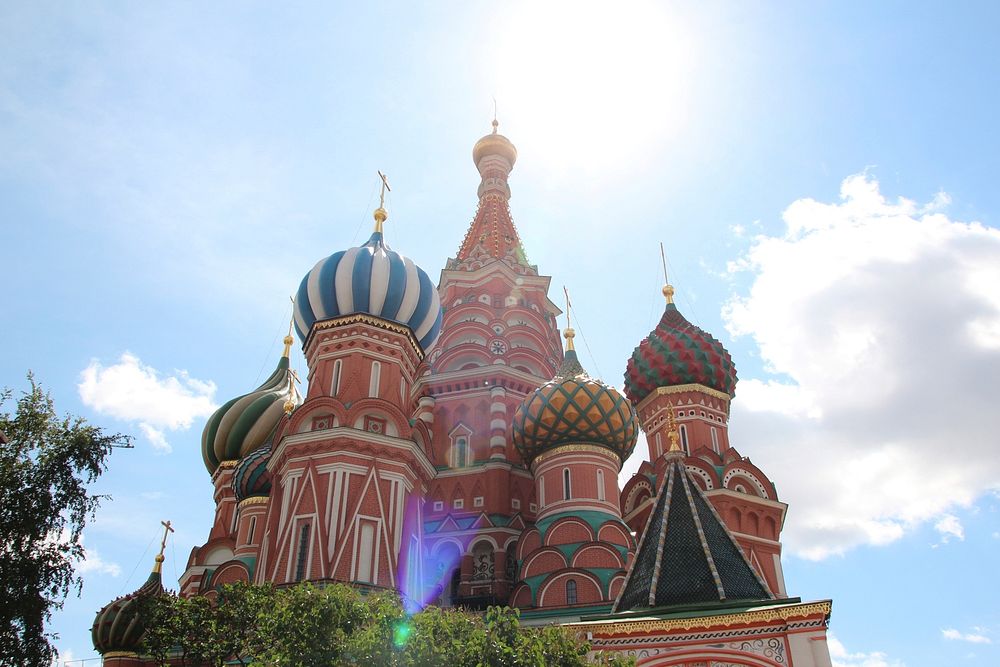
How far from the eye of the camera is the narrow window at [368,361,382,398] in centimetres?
1988

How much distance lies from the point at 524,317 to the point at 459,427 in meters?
4.77

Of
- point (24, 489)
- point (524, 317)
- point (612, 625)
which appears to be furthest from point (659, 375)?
point (24, 489)

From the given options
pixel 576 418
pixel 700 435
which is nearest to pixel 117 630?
pixel 576 418

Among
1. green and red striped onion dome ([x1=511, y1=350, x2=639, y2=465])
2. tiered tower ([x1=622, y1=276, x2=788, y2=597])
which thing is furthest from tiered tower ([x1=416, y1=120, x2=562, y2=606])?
tiered tower ([x1=622, y1=276, x2=788, y2=597])

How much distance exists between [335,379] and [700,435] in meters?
9.63

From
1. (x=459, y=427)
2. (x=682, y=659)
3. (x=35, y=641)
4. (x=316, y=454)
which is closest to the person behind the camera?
(x=682, y=659)

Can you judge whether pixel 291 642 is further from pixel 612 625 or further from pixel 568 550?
pixel 568 550

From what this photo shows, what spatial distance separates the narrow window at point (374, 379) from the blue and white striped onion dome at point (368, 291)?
1.23 m

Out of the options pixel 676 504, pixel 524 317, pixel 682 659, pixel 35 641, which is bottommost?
pixel 682 659

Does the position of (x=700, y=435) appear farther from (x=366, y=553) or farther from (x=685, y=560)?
(x=685, y=560)

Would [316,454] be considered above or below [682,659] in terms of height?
above

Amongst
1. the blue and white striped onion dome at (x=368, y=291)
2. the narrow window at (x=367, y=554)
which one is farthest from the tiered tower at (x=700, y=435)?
the narrow window at (x=367, y=554)

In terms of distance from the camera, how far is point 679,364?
78.4 feet

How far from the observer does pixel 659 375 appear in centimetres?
2398
